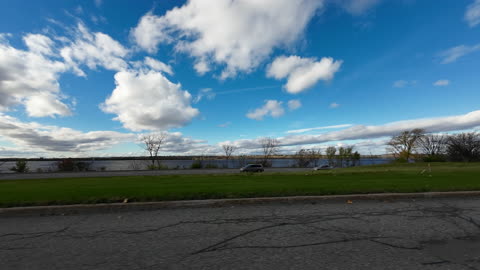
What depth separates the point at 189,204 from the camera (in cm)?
663

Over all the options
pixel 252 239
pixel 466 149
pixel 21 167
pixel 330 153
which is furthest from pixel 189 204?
pixel 330 153

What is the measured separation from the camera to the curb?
6141 mm

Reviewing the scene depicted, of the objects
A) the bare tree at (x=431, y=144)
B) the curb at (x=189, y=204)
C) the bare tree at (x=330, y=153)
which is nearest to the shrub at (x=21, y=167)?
the curb at (x=189, y=204)

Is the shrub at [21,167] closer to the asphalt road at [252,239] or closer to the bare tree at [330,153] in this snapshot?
the asphalt road at [252,239]

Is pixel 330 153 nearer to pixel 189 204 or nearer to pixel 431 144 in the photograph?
pixel 431 144

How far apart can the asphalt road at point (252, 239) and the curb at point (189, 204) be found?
0.32 m

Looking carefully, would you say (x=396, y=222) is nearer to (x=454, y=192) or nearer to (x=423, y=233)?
(x=423, y=233)

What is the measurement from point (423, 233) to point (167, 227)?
4.81m

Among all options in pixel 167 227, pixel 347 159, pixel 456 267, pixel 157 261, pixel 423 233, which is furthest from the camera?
pixel 347 159

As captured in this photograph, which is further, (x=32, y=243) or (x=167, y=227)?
(x=167, y=227)

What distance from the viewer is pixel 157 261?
3.40 m

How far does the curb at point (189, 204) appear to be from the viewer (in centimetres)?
614

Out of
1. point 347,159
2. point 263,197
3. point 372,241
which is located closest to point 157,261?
point 372,241

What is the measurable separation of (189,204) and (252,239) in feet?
9.45
